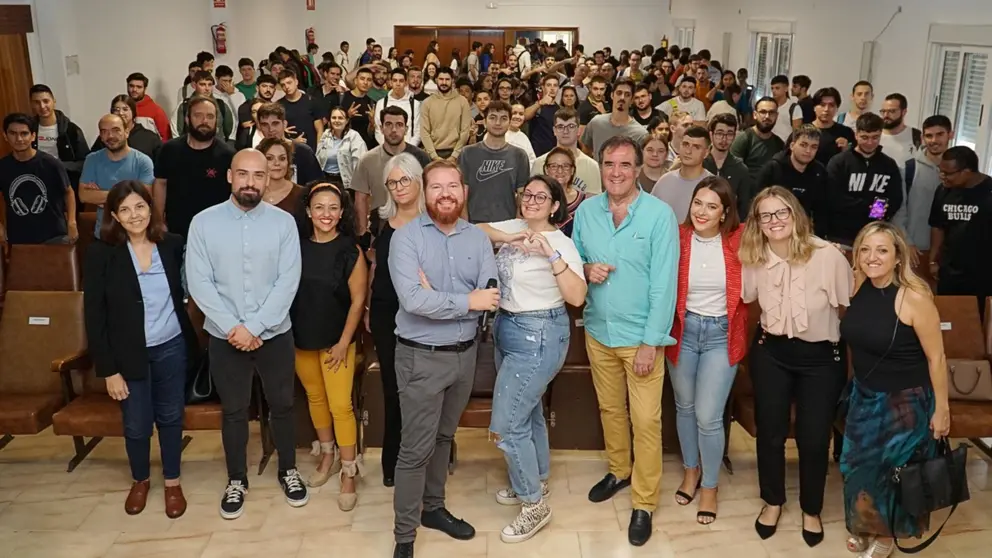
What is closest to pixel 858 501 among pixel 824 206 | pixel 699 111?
pixel 824 206

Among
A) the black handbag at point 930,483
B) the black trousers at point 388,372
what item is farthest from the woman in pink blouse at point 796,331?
the black trousers at point 388,372

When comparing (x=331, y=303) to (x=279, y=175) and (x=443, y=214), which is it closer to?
(x=443, y=214)

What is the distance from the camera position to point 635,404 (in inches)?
144

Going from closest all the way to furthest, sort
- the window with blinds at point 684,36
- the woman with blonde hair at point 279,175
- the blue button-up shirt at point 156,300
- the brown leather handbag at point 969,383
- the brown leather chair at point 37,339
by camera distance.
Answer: the blue button-up shirt at point 156,300 → the brown leather handbag at point 969,383 → the brown leather chair at point 37,339 → the woman with blonde hair at point 279,175 → the window with blinds at point 684,36

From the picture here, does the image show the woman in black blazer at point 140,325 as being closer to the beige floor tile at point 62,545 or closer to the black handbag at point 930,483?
the beige floor tile at point 62,545

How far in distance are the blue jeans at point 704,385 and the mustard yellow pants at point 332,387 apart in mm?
1526

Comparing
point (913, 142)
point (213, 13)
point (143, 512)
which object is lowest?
point (143, 512)

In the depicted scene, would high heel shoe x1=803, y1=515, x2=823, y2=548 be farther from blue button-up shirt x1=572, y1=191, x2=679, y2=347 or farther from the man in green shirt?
the man in green shirt

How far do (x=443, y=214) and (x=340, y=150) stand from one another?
348cm

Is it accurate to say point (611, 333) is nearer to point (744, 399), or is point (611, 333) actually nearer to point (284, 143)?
point (744, 399)

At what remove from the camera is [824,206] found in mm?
5270

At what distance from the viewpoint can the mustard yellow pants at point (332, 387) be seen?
12.7 feet

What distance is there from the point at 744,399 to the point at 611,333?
3.25ft

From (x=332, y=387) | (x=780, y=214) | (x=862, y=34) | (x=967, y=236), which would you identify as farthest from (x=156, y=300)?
(x=862, y=34)
